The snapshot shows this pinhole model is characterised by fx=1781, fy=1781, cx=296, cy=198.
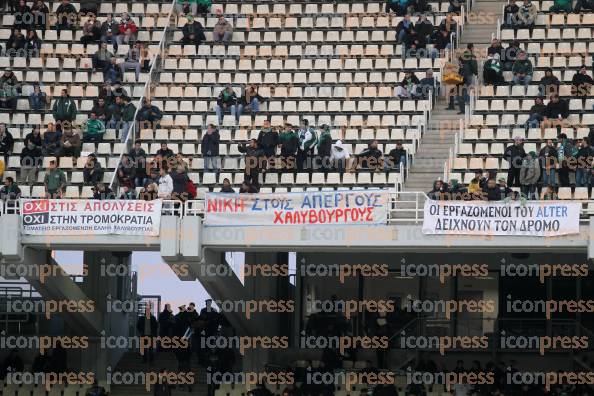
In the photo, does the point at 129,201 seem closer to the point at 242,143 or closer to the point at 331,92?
the point at 242,143

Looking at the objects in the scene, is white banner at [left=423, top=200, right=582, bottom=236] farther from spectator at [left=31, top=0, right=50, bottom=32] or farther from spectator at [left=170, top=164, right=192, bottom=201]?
spectator at [left=31, top=0, right=50, bottom=32]

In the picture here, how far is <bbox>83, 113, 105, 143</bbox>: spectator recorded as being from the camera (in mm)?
38562

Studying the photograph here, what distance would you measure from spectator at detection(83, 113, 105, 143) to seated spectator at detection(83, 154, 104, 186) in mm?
1733

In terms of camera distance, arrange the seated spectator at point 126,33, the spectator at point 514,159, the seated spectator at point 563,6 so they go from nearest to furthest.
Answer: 1. the spectator at point 514,159
2. the seated spectator at point 563,6
3. the seated spectator at point 126,33

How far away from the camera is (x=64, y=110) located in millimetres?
39219

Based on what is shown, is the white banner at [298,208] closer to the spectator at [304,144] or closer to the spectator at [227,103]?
the spectator at [304,144]

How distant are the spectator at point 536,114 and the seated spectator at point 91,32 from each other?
1084cm

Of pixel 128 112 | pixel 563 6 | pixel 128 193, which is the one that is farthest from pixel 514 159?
pixel 128 112

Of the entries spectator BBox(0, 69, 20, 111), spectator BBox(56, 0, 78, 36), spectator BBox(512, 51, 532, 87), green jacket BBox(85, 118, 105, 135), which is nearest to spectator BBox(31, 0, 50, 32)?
spectator BBox(56, 0, 78, 36)

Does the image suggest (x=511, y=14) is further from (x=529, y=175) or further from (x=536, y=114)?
(x=529, y=175)

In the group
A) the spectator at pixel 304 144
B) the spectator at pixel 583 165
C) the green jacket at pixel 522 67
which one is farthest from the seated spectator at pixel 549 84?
the spectator at pixel 304 144

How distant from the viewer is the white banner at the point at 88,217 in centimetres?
3353

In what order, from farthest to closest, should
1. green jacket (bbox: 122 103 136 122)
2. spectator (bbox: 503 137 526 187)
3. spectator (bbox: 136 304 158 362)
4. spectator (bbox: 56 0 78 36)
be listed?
spectator (bbox: 56 0 78 36) → spectator (bbox: 136 304 158 362) → green jacket (bbox: 122 103 136 122) → spectator (bbox: 503 137 526 187)

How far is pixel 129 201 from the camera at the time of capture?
3353 centimetres
